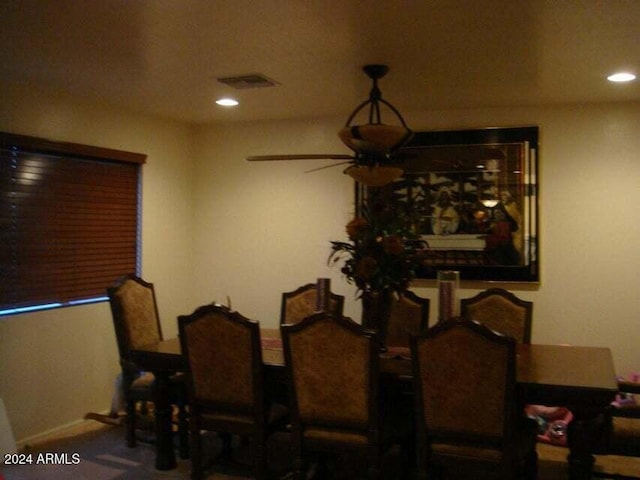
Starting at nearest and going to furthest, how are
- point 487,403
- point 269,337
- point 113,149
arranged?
point 487,403 < point 269,337 < point 113,149

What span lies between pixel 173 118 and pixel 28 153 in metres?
1.45

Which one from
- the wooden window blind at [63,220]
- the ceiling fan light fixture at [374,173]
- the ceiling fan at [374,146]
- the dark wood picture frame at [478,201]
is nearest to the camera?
the ceiling fan at [374,146]

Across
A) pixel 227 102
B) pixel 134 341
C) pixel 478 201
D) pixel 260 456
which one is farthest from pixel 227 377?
pixel 478 201

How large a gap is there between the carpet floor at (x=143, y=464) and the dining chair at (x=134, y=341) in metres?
0.18

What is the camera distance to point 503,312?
375 cm

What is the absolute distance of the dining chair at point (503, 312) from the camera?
12.1 feet

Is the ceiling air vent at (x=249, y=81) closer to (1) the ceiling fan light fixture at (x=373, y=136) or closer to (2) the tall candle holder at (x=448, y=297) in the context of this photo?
(1) the ceiling fan light fixture at (x=373, y=136)

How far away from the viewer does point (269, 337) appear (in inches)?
150

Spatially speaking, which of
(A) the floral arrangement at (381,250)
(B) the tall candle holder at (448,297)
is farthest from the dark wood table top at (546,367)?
(A) the floral arrangement at (381,250)

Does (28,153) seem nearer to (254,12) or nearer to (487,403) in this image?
(254,12)

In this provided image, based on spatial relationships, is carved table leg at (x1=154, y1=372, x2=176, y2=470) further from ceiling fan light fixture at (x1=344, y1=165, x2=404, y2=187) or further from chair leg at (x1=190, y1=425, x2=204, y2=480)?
ceiling fan light fixture at (x1=344, y1=165, x2=404, y2=187)

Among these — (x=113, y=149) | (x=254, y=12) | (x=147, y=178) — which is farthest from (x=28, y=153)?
(x=254, y=12)

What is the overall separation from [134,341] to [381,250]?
1.81 metres

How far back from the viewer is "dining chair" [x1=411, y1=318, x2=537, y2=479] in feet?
8.08
